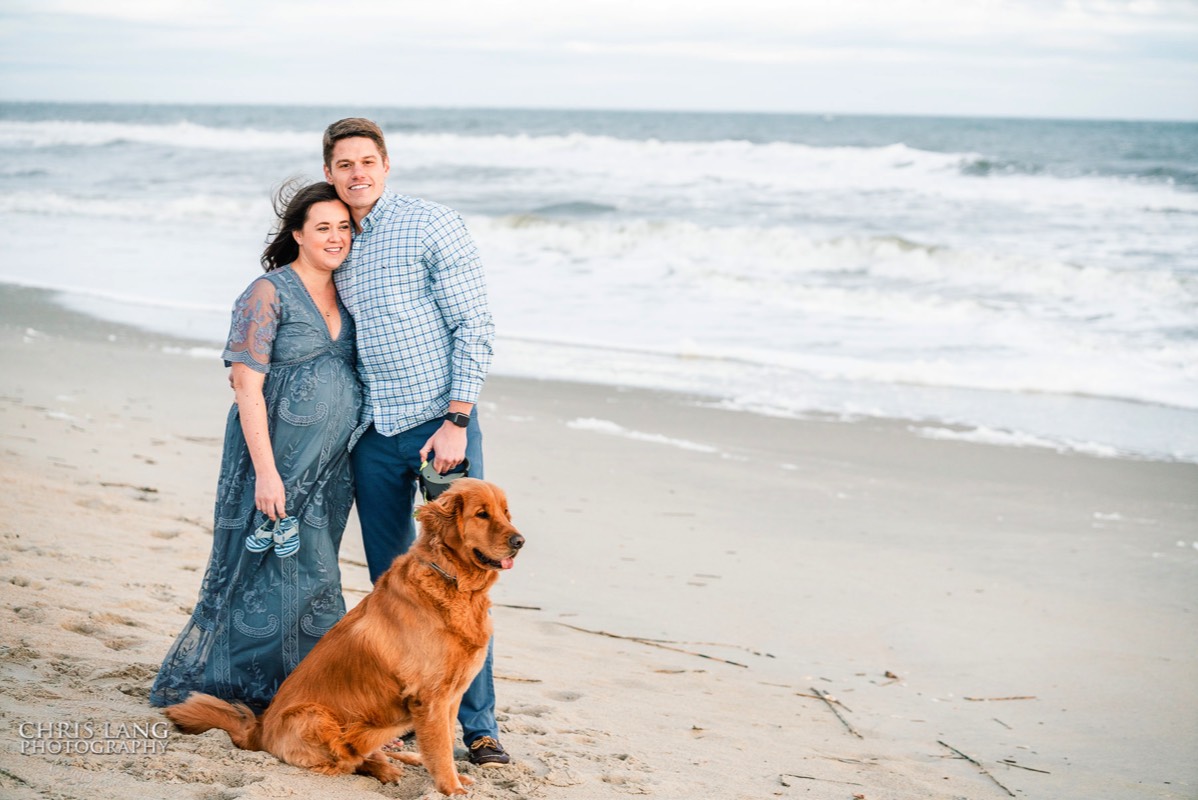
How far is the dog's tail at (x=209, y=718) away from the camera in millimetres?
3297

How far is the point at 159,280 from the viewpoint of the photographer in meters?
14.7

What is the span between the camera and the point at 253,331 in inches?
131

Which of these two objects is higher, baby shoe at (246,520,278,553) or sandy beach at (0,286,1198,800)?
baby shoe at (246,520,278,553)

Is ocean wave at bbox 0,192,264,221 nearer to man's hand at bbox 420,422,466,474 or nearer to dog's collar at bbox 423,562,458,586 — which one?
man's hand at bbox 420,422,466,474

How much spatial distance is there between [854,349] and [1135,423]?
3.25 m

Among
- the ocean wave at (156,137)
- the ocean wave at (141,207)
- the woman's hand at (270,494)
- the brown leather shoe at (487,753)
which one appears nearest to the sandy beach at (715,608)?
the brown leather shoe at (487,753)

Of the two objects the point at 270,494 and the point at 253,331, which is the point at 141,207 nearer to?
the point at 253,331

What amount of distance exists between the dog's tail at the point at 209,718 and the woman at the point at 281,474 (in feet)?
0.58

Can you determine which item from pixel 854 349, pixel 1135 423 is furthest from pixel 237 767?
pixel 854 349

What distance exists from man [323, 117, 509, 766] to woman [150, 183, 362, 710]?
0.08 metres

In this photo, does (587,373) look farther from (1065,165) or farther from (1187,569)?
(1065,165)

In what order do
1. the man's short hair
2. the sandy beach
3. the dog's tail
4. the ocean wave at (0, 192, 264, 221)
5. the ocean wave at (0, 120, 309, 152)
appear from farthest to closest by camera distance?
the ocean wave at (0, 120, 309, 152)
the ocean wave at (0, 192, 264, 221)
the sandy beach
the man's short hair
the dog's tail

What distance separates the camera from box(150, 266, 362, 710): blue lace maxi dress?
3.41 metres

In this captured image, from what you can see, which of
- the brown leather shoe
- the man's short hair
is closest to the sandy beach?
the brown leather shoe
